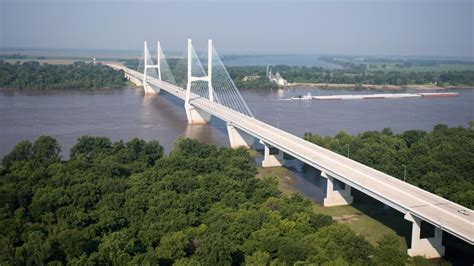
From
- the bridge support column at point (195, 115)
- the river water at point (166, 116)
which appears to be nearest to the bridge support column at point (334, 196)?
the river water at point (166, 116)

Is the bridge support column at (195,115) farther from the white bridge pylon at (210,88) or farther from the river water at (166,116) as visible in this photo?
the river water at (166,116)

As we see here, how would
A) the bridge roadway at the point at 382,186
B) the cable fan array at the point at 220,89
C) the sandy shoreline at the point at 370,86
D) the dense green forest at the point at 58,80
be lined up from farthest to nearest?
1. the sandy shoreline at the point at 370,86
2. the dense green forest at the point at 58,80
3. the cable fan array at the point at 220,89
4. the bridge roadway at the point at 382,186

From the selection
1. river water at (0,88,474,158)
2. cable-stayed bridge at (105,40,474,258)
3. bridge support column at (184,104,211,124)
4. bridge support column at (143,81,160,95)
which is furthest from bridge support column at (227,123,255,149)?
bridge support column at (143,81,160,95)

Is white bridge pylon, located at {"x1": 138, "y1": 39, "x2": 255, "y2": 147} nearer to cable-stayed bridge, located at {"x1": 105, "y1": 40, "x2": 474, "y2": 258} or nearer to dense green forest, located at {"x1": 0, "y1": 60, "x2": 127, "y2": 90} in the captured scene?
cable-stayed bridge, located at {"x1": 105, "y1": 40, "x2": 474, "y2": 258}

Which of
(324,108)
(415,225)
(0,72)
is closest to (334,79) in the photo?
(324,108)

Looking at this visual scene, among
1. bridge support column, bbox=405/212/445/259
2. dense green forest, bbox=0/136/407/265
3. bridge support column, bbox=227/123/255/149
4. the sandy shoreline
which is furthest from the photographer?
the sandy shoreline

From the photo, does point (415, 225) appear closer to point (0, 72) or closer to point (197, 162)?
point (197, 162)

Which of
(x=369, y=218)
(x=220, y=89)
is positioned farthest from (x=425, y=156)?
(x=220, y=89)

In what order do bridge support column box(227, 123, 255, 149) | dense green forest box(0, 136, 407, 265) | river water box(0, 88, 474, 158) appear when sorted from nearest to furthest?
dense green forest box(0, 136, 407, 265) → bridge support column box(227, 123, 255, 149) → river water box(0, 88, 474, 158)
